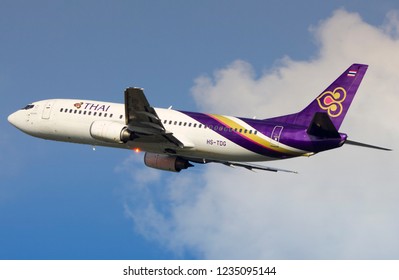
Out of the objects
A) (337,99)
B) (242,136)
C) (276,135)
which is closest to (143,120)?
(242,136)

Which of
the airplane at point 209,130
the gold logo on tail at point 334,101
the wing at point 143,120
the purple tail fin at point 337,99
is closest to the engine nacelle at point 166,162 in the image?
the airplane at point 209,130

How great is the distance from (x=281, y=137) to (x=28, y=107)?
21395 mm

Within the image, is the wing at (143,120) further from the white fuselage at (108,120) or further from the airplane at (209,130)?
the white fuselage at (108,120)

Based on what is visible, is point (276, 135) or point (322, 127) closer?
point (322, 127)

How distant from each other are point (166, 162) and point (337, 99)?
1391cm

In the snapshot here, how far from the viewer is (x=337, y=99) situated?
67.2 meters

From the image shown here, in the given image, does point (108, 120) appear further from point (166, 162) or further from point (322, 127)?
point (322, 127)

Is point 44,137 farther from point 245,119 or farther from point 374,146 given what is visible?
point 374,146

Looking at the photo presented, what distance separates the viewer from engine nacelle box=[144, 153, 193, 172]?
2874 inches

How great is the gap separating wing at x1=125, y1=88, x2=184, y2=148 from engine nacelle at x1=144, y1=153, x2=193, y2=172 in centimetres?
439

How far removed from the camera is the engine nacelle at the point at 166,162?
240ft
